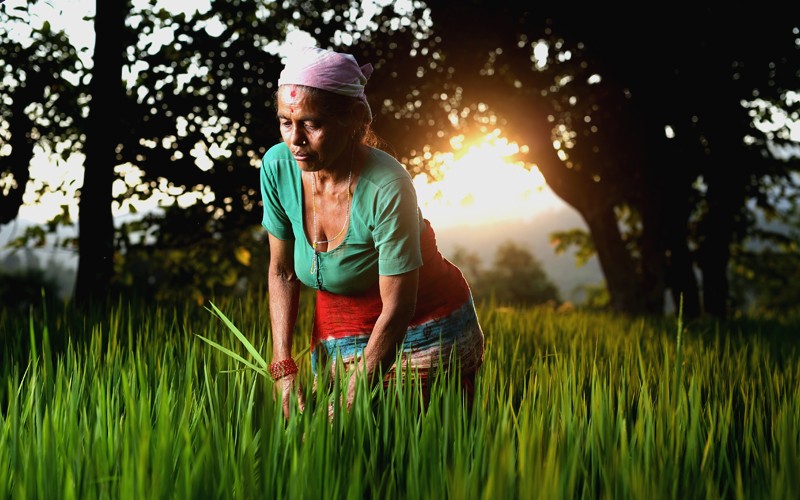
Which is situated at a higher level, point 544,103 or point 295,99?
point 544,103

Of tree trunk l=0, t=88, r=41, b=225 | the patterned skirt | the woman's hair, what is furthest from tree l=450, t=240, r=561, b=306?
the woman's hair

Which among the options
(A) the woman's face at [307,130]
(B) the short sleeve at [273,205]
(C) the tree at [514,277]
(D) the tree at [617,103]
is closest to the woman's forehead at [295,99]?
(A) the woman's face at [307,130]

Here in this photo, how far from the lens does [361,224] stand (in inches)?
85.5

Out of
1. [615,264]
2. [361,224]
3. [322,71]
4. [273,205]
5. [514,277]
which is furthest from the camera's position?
[514,277]

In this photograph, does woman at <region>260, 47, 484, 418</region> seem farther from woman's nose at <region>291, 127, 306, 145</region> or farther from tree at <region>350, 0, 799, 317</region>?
tree at <region>350, 0, 799, 317</region>

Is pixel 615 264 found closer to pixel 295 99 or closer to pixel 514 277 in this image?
pixel 295 99

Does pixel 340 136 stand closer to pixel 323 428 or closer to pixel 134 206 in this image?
pixel 323 428

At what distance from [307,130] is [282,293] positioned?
668 millimetres

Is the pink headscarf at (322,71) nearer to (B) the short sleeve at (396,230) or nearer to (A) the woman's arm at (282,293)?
(B) the short sleeve at (396,230)

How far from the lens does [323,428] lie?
152 centimetres

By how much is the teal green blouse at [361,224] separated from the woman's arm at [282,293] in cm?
5

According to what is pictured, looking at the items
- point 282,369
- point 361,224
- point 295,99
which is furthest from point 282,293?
point 295,99

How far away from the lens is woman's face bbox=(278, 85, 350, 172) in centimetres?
205

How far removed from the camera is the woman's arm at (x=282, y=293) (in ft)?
7.98
